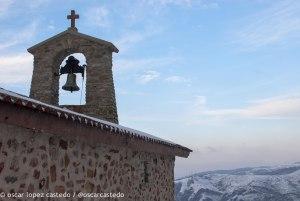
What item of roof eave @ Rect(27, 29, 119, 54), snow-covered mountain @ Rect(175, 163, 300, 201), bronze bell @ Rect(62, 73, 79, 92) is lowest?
snow-covered mountain @ Rect(175, 163, 300, 201)

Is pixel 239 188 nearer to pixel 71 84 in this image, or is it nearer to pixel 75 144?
pixel 71 84

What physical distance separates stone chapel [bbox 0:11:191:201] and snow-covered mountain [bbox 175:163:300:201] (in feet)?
256

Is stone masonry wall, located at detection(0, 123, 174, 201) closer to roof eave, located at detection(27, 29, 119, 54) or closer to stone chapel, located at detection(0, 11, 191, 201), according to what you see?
stone chapel, located at detection(0, 11, 191, 201)

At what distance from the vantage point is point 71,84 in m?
10.6

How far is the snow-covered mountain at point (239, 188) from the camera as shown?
86375 mm

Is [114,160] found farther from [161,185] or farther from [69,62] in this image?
[69,62]

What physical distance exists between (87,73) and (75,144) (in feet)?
14.3

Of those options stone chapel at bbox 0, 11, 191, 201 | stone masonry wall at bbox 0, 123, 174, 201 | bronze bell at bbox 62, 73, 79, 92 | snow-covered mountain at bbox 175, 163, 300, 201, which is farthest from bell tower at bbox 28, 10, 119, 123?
snow-covered mountain at bbox 175, 163, 300, 201

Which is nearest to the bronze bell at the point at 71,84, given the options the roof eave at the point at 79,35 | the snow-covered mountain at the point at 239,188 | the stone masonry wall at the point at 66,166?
the roof eave at the point at 79,35

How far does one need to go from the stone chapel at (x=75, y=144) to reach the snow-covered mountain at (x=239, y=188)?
77896mm

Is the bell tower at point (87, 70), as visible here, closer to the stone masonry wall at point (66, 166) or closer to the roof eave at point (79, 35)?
the roof eave at point (79, 35)

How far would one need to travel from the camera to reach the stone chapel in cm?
507

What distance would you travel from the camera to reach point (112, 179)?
7664 millimetres

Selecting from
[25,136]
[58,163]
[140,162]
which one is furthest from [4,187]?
[140,162]
